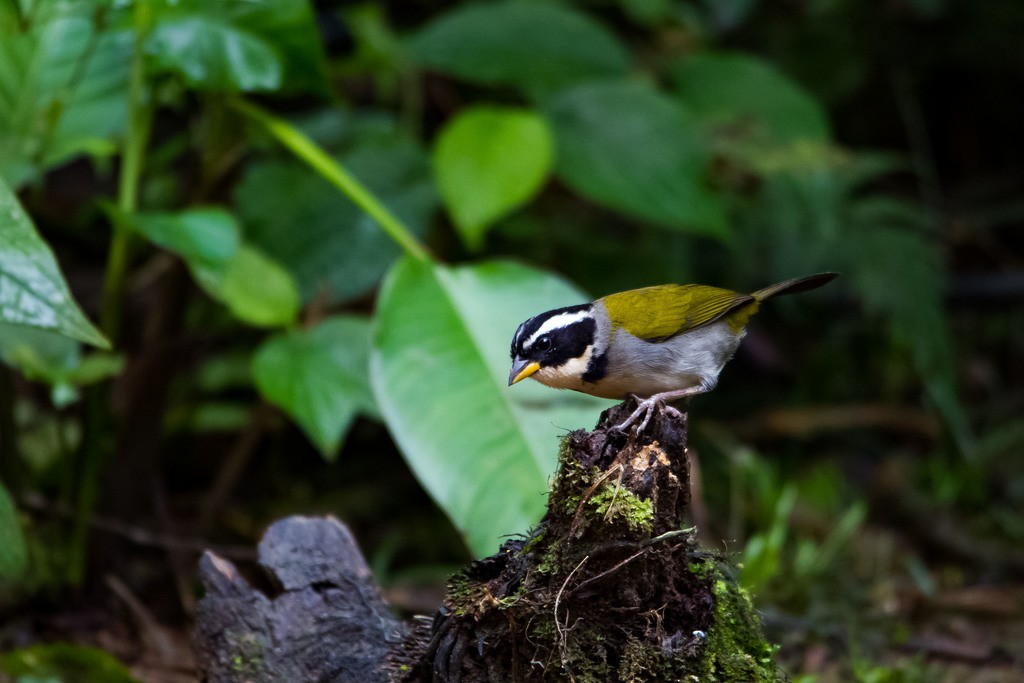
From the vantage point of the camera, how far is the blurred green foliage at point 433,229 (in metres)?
3.50

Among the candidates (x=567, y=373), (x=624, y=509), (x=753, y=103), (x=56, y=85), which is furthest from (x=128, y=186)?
(x=753, y=103)

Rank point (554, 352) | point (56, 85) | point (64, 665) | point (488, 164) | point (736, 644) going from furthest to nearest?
1. point (488, 164)
2. point (56, 85)
3. point (64, 665)
4. point (554, 352)
5. point (736, 644)

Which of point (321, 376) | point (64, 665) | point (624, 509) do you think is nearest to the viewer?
point (624, 509)

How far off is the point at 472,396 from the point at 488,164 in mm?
1390

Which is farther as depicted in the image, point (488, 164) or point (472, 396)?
point (488, 164)

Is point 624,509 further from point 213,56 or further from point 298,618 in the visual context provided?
point 213,56

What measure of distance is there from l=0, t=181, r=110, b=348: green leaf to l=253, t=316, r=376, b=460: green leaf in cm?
138

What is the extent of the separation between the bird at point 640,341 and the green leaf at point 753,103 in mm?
2664

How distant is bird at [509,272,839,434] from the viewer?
299 cm

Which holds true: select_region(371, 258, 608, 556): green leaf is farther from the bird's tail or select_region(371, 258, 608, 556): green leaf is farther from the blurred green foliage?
the bird's tail

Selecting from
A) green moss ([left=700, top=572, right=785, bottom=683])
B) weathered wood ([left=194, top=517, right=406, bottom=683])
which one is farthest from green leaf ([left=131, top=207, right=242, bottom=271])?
green moss ([left=700, top=572, right=785, bottom=683])

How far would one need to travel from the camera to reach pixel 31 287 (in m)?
2.44

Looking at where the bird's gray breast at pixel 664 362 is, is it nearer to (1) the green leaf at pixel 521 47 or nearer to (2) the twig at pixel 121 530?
(2) the twig at pixel 121 530

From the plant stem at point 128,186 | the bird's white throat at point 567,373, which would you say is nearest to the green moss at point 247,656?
the bird's white throat at point 567,373
